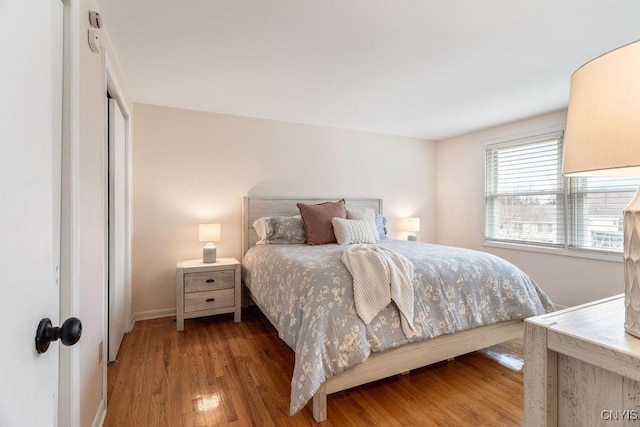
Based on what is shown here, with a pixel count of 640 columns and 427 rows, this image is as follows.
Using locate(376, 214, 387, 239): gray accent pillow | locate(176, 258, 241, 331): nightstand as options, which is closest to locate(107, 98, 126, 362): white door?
locate(176, 258, 241, 331): nightstand

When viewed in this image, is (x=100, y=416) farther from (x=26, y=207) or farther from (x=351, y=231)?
(x=351, y=231)

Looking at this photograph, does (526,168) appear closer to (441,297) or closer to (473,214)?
(473,214)

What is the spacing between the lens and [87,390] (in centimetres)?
136

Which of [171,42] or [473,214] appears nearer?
[171,42]

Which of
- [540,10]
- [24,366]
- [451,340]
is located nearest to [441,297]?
[451,340]

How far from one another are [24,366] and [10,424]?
91mm

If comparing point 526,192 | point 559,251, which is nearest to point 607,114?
point 559,251

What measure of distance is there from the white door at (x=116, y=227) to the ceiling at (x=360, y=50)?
0.54m

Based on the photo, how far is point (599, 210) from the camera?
307cm

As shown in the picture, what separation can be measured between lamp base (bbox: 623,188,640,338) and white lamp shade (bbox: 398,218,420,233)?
360 cm

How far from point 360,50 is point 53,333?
2238 millimetres

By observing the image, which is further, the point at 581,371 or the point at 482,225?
the point at 482,225

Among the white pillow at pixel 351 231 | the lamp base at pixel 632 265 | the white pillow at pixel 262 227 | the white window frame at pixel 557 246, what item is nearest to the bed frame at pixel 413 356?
the lamp base at pixel 632 265

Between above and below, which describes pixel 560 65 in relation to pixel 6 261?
above
